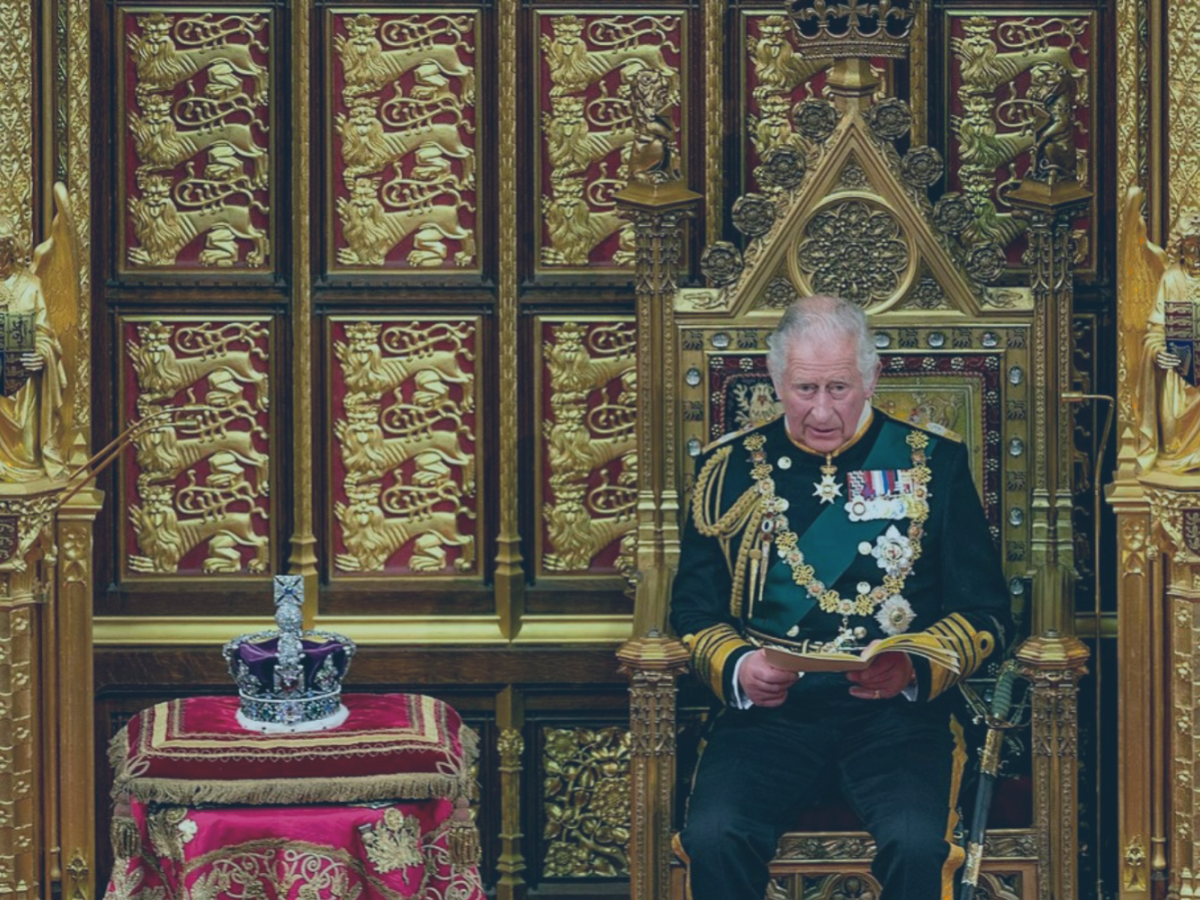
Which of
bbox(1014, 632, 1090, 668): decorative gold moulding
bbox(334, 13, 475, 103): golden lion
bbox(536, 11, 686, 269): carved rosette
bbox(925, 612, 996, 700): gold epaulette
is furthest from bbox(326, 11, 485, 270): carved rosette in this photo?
bbox(1014, 632, 1090, 668): decorative gold moulding

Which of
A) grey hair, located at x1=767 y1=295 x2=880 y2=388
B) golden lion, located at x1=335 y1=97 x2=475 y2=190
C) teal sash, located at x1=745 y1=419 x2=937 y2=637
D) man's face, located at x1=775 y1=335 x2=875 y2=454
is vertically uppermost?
golden lion, located at x1=335 y1=97 x2=475 y2=190

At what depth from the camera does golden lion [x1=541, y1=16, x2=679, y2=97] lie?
25.3 feet

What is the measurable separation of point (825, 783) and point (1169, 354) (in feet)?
4.48

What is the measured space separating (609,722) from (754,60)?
1.90m

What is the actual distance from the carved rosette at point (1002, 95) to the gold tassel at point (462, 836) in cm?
219

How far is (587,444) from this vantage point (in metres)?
7.82

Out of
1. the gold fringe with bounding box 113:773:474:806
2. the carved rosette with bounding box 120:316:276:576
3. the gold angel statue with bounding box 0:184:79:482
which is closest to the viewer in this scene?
the gold fringe with bounding box 113:773:474:806

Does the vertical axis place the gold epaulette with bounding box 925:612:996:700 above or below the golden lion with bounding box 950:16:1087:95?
below

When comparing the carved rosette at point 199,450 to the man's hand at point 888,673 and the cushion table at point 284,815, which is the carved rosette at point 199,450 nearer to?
the cushion table at point 284,815

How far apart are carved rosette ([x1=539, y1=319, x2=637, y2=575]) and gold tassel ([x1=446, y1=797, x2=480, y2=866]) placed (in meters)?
1.17

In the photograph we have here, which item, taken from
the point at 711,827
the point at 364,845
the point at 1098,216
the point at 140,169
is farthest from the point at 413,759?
the point at 1098,216

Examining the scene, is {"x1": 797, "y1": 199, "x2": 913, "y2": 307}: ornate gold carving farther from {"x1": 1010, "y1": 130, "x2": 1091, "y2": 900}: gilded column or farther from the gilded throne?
{"x1": 1010, "y1": 130, "x2": 1091, "y2": 900}: gilded column

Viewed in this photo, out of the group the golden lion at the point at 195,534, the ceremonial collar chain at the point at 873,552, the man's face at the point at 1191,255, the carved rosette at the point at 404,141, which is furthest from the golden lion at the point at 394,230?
the man's face at the point at 1191,255

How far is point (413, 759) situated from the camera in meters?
6.76
